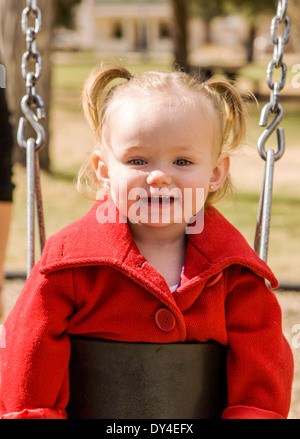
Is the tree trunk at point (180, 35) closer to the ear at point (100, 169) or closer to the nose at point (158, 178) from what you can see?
the ear at point (100, 169)

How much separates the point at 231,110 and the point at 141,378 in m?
0.73

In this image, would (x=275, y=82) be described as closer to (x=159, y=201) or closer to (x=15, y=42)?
(x=159, y=201)

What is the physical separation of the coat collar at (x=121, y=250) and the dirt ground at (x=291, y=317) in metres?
1.39

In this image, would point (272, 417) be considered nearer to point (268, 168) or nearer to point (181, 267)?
point (181, 267)

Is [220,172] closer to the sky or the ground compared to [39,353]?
closer to the sky

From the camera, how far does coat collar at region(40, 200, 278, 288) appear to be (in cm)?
159

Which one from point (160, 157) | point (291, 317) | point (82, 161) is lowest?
point (82, 161)

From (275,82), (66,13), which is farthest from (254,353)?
(66,13)

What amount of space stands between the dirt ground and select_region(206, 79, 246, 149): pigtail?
1454 millimetres

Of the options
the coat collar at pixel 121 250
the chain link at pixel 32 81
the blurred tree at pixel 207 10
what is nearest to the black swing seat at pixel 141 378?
the coat collar at pixel 121 250

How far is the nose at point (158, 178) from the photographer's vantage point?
61.6 inches

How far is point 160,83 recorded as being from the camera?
5.52 feet

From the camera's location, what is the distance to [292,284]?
13.5 ft
